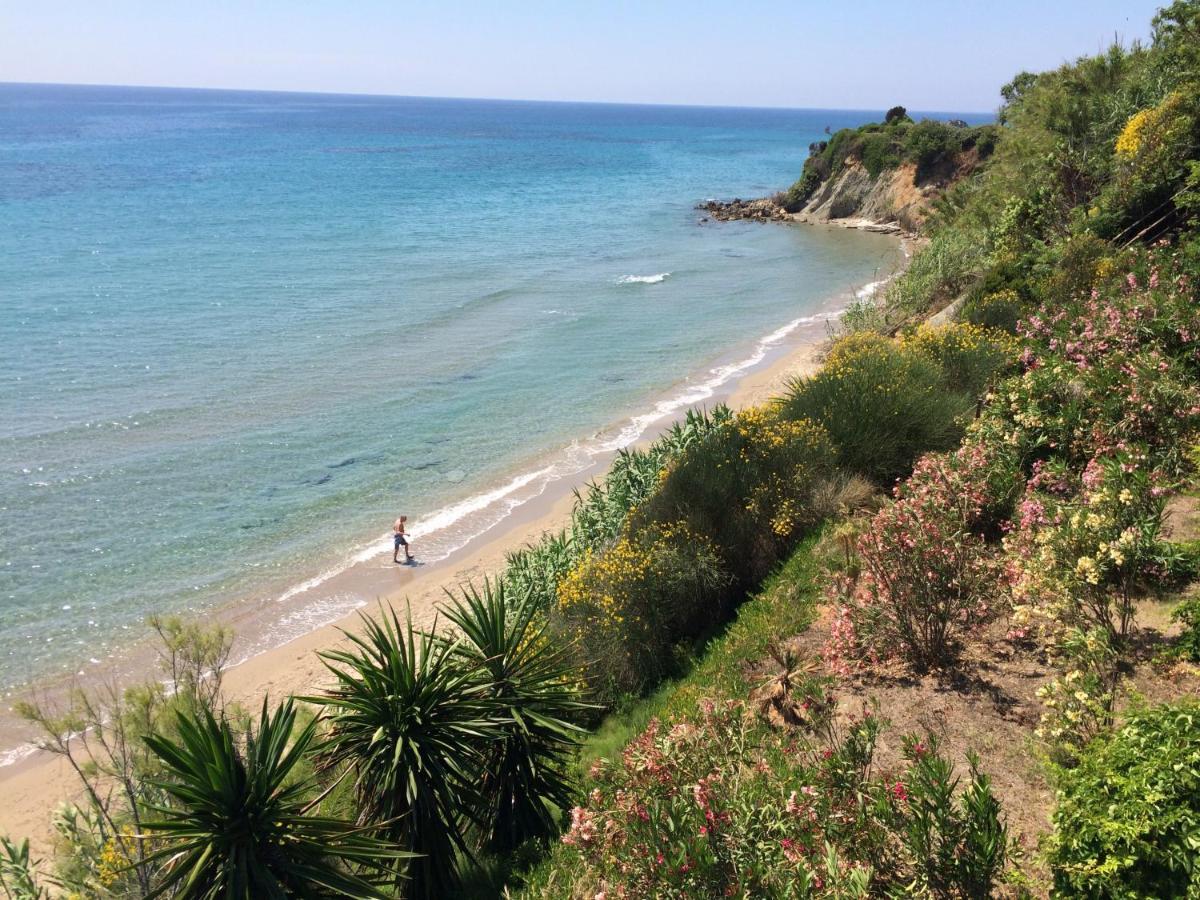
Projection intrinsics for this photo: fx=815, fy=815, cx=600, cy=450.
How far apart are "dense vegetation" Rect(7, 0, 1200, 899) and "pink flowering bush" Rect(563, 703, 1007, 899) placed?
23 millimetres

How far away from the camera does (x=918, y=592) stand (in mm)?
7988

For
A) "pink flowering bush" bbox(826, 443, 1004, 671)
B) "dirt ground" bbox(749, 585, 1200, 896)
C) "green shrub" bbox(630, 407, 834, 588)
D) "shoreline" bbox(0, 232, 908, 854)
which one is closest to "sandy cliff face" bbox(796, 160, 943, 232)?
"shoreline" bbox(0, 232, 908, 854)

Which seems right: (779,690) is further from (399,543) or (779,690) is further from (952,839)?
(399,543)

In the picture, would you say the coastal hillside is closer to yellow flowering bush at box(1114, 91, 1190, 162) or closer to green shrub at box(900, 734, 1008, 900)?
yellow flowering bush at box(1114, 91, 1190, 162)

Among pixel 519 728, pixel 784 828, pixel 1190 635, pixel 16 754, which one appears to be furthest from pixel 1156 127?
pixel 16 754

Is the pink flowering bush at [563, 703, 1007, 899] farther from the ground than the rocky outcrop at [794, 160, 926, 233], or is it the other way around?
the rocky outcrop at [794, 160, 926, 233]

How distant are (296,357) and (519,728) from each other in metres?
25.8

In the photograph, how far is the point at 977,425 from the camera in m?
11.8

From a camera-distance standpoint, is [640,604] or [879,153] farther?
[879,153]

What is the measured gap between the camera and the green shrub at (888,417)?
1363cm

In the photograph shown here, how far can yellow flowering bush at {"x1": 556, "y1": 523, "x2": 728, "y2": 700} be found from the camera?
1043 centimetres

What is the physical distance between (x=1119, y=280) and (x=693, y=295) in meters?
27.6

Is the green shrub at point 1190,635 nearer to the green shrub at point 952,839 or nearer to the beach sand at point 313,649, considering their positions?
the green shrub at point 952,839

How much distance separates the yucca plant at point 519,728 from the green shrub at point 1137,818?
4.32 m
